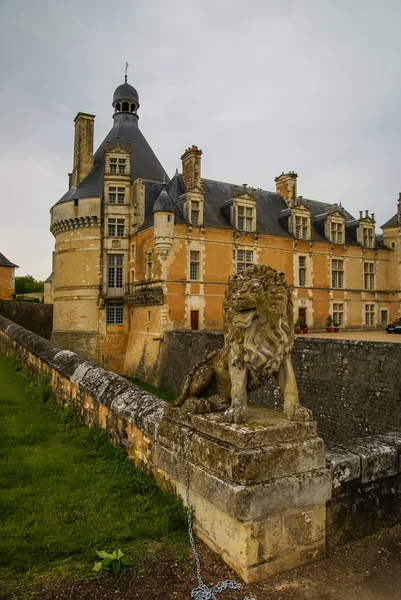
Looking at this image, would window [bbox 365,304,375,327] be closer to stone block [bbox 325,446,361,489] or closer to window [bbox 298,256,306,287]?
window [bbox 298,256,306,287]

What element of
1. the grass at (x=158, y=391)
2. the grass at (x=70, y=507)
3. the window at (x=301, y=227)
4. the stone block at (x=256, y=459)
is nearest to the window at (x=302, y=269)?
the window at (x=301, y=227)

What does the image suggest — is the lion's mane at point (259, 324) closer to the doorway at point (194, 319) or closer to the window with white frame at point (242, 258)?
the doorway at point (194, 319)

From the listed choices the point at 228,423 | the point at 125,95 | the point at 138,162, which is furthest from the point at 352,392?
the point at 125,95

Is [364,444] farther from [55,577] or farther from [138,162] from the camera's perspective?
[138,162]

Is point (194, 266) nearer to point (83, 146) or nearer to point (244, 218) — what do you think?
point (244, 218)

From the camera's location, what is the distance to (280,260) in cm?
2778

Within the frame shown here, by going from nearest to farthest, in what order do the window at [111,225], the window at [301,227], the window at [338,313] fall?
1. the window at [111,225]
2. the window at [301,227]
3. the window at [338,313]

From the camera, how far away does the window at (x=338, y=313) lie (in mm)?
29627

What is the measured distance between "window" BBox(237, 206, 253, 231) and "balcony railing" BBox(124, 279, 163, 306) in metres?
6.71

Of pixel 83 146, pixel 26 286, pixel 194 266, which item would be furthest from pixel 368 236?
pixel 26 286

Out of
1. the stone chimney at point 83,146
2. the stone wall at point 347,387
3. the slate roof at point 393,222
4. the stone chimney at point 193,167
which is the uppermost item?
the stone chimney at point 83,146

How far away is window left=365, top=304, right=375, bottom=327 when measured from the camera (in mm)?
31281

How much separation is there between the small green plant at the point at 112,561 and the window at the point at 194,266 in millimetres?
22031

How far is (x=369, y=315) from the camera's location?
103 ft
